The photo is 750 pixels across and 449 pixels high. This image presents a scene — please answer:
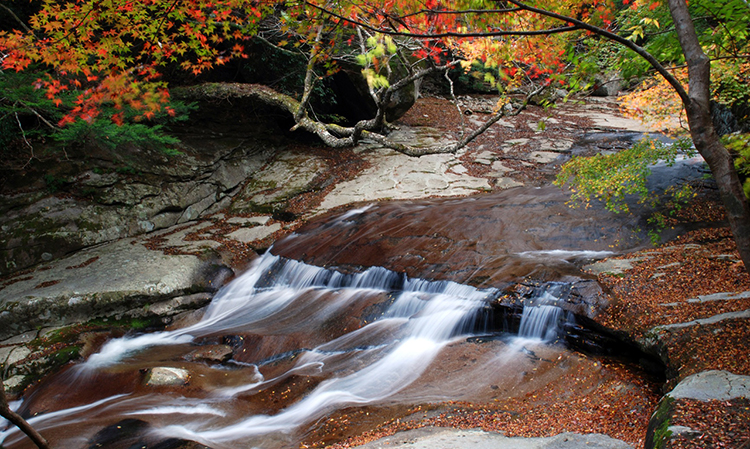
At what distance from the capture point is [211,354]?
6133mm

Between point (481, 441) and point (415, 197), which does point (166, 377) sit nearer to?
point (481, 441)

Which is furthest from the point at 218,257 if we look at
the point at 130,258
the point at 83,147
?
the point at 83,147

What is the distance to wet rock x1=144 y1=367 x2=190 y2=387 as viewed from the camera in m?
5.33

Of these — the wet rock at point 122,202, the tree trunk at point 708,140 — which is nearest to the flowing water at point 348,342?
the tree trunk at point 708,140

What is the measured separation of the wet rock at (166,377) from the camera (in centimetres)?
533

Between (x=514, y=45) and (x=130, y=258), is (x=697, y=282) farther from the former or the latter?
(x=130, y=258)

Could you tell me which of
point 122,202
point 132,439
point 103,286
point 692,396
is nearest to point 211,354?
point 132,439

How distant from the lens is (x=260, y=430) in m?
4.45

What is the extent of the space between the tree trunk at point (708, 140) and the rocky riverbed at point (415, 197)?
1.12m

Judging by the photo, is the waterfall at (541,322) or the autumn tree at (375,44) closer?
the autumn tree at (375,44)

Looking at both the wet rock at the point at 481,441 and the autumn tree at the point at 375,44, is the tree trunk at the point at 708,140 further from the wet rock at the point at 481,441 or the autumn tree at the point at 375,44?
the wet rock at the point at 481,441

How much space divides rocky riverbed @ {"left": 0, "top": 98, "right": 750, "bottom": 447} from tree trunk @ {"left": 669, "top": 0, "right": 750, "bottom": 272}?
44.3 inches

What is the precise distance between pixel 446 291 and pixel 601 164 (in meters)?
2.80

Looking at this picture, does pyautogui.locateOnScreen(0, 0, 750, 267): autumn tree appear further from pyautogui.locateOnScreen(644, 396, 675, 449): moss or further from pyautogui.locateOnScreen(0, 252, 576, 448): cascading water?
pyautogui.locateOnScreen(0, 252, 576, 448): cascading water
